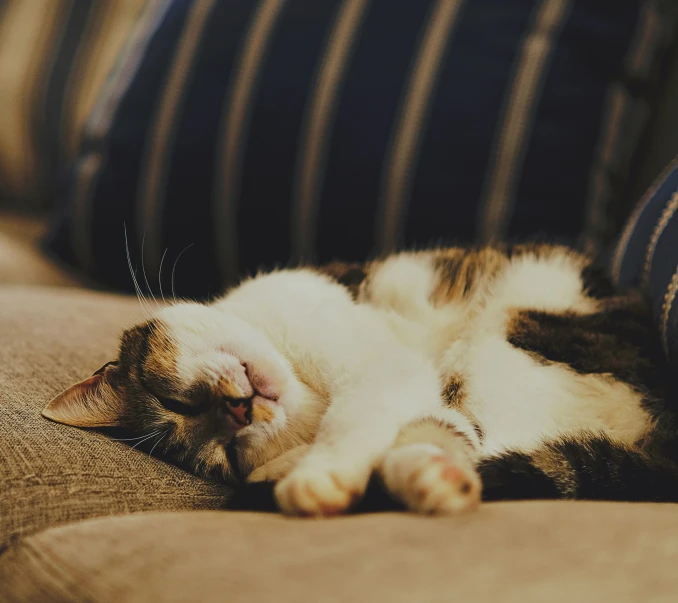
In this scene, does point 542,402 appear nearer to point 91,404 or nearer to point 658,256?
point 658,256

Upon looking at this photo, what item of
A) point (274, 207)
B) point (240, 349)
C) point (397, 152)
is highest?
point (397, 152)

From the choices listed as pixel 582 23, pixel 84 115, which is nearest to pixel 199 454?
pixel 582 23

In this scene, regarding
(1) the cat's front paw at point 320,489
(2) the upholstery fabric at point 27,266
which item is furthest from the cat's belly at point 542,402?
(2) the upholstery fabric at point 27,266

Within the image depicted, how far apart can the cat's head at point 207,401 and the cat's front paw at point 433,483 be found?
10.7 inches

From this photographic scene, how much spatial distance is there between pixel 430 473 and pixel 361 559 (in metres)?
0.12

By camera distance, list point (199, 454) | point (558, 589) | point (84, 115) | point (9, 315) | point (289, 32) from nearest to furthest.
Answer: point (558, 589) < point (199, 454) < point (9, 315) < point (289, 32) < point (84, 115)

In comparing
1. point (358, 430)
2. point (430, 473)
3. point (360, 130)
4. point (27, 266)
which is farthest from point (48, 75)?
point (430, 473)

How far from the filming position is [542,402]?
0.81 metres

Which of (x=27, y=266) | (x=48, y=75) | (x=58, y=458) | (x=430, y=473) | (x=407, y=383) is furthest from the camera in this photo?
(x=48, y=75)

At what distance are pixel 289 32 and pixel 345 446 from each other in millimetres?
963

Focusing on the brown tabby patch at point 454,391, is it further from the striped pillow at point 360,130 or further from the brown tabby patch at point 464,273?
the striped pillow at point 360,130

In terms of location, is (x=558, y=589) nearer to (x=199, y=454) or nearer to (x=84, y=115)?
(x=199, y=454)

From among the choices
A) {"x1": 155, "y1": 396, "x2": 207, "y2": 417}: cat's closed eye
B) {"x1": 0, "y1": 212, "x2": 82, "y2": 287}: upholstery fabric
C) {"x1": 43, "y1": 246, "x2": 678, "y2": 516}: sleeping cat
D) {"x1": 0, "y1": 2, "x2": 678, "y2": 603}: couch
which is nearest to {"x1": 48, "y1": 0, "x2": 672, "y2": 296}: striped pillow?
{"x1": 0, "y1": 212, "x2": 82, "y2": 287}: upholstery fabric

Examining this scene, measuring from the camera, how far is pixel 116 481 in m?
0.68
